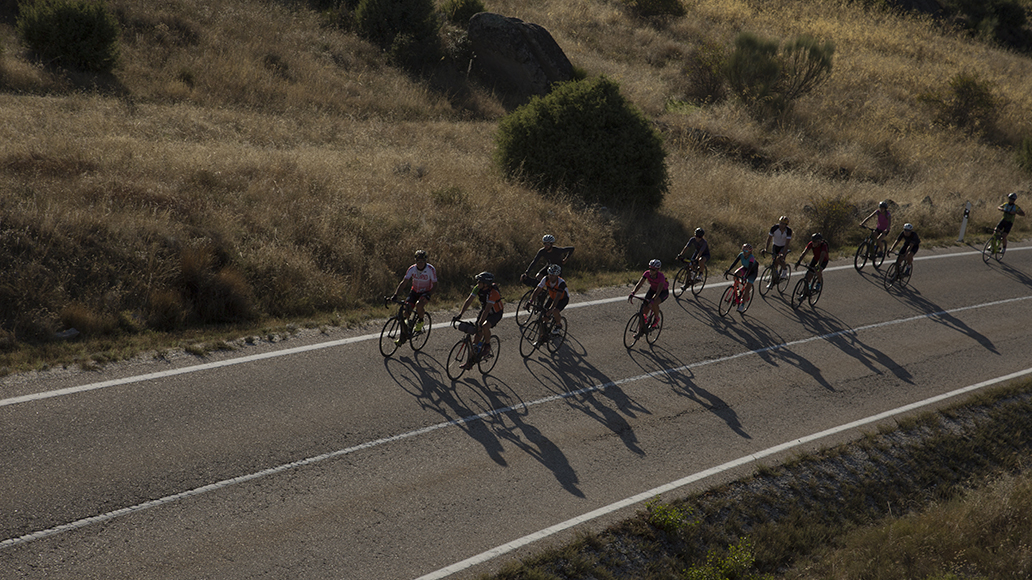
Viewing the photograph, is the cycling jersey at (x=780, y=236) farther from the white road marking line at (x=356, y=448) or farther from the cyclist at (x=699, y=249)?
the white road marking line at (x=356, y=448)

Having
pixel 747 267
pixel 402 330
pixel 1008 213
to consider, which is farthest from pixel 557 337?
pixel 1008 213

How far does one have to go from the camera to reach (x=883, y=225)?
19.5 meters

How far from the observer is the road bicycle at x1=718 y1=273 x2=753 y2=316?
1553 cm

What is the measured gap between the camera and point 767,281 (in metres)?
17.8

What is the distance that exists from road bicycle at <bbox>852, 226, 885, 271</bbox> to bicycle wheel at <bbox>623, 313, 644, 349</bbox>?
10037 mm

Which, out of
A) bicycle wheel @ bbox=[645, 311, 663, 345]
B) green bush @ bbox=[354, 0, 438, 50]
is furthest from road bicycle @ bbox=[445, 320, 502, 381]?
green bush @ bbox=[354, 0, 438, 50]

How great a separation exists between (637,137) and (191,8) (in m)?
19.6

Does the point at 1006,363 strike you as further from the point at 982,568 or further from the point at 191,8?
the point at 191,8

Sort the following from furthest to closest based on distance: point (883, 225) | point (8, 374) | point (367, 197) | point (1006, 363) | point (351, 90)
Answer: point (351, 90) < point (883, 225) < point (367, 197) < point (1006, 363) < point (8, 374)

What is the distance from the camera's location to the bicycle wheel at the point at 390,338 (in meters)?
11.9

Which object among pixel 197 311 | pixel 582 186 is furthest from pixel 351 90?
pixel 197 311

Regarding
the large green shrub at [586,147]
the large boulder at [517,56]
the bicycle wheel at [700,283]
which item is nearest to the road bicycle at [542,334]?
the bicycle wheel at [700,283]

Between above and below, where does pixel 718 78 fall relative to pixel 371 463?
above

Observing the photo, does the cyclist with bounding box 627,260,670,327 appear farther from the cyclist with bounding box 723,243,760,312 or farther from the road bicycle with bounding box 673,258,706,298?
the road bicycle with bounding box 673,258,706,298
